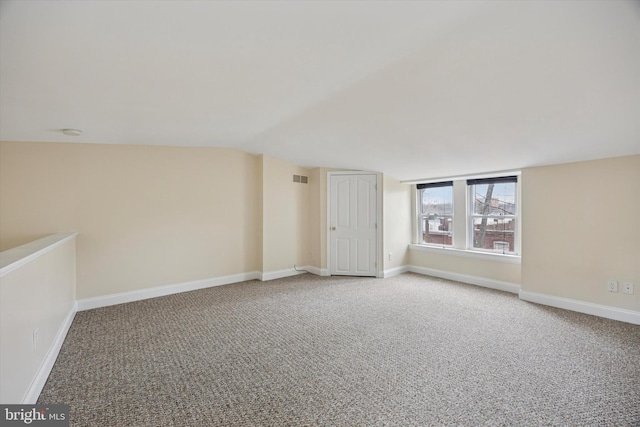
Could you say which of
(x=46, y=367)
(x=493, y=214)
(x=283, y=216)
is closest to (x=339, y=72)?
(x=46, y=367)

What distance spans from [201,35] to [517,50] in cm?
210

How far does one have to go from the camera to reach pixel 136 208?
417 centimetres

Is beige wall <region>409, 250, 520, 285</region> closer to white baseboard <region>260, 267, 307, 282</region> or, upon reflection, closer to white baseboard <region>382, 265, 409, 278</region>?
white baseboard <region>382, 265, 409, 278</region>

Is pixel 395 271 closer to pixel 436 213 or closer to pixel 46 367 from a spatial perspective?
pixel 436 213

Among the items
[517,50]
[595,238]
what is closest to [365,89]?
[517,50]

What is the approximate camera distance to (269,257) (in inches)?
209

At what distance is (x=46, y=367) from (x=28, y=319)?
1.85 ft

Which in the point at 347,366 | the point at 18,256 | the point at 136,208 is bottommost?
the point at 347,366

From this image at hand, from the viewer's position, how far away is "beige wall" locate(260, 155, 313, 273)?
5270mm

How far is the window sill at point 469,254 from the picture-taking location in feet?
14.7

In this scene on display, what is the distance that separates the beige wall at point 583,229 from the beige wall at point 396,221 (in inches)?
83.8

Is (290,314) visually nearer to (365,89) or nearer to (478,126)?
(365,89)

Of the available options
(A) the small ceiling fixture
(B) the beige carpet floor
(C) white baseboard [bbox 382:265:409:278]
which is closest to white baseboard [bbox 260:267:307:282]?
(B) the beige carpet floor

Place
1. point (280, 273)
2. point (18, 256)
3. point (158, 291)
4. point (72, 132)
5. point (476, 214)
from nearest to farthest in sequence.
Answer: point (18, 256), point (72, 132), point (158, 291), point (476, 214), point (280, 273)
